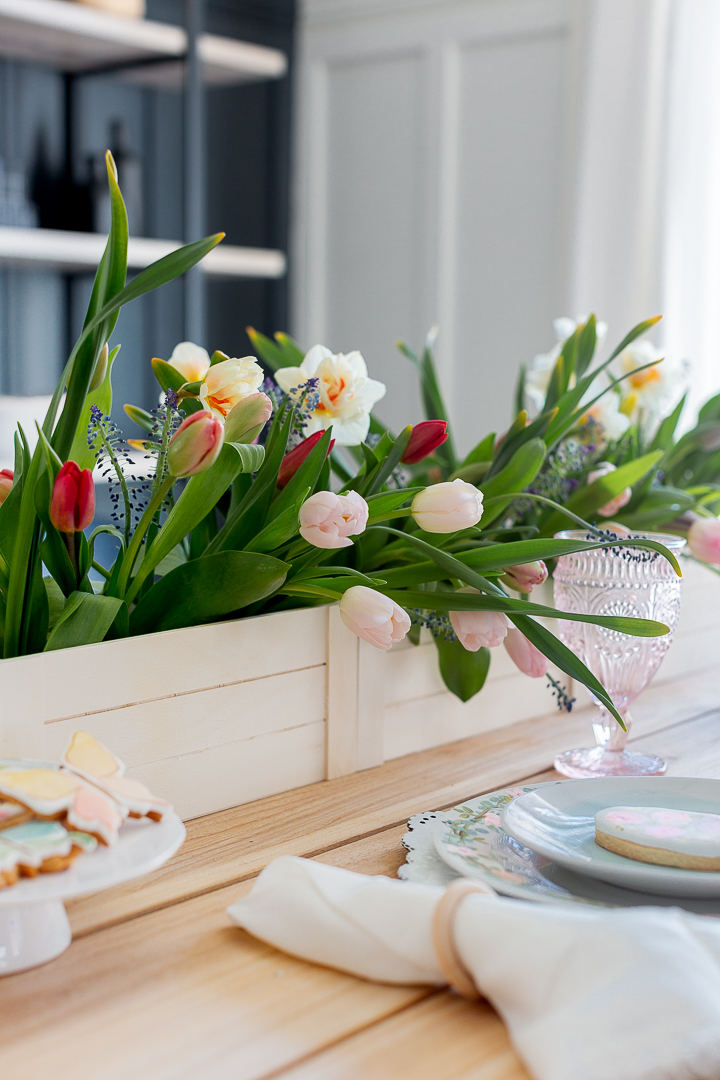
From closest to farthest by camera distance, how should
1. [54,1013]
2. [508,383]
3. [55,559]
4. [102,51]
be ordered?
[54,1013] < [55,559] < [102,51] < [508,383]

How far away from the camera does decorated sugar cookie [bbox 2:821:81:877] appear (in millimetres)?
493

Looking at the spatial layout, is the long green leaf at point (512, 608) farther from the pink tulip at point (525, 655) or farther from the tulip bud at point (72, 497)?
the tulip bud at point (72, 497)

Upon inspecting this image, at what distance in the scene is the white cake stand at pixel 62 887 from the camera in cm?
48

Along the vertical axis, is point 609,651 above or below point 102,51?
below

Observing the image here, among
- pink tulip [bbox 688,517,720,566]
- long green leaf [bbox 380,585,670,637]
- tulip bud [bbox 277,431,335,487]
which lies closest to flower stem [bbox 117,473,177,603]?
tulip bud [bbox 277,431,335,487]

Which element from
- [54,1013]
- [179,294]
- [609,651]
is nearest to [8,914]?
[54,1013]

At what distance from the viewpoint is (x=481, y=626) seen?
799mm

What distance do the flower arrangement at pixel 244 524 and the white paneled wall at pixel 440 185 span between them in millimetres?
2056

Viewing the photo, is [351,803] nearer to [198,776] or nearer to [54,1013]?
[198,776]

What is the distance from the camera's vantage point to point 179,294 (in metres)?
2.93

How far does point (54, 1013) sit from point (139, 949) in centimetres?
7

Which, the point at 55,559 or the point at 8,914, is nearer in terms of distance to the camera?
the point at 8,914

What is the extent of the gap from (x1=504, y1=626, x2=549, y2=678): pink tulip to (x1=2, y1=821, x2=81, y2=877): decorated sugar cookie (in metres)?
0.42

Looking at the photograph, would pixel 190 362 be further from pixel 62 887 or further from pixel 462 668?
pixel 62 887
